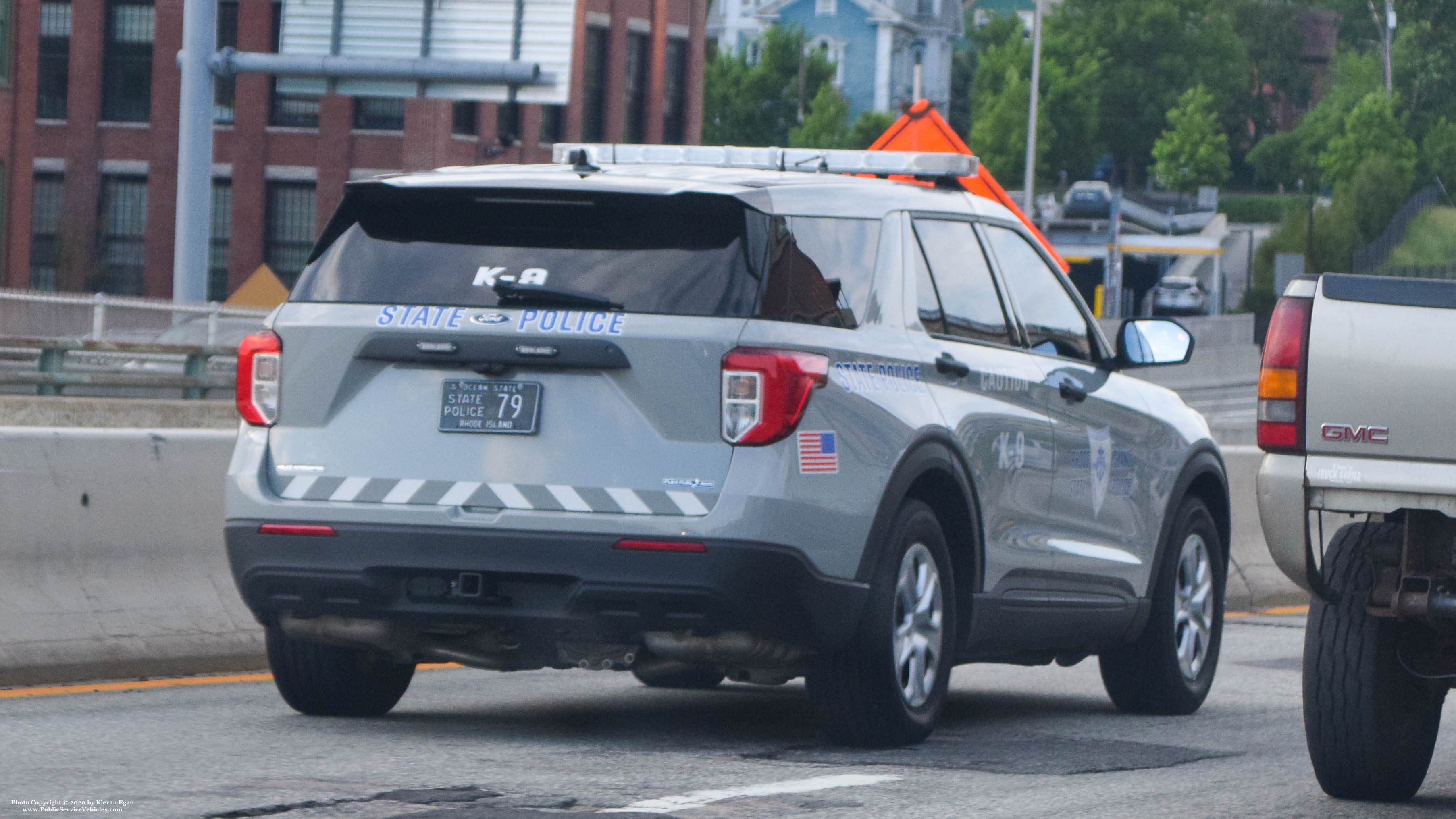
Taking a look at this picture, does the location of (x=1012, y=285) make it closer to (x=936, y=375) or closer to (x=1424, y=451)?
(x=936, y=375)

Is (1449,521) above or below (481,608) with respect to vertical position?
above

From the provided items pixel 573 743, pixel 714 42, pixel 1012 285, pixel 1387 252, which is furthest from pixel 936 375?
pixel 714 42

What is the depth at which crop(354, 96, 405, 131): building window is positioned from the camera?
4722 centimetres

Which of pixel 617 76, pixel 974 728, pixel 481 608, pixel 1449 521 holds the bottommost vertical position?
pixel 974 728

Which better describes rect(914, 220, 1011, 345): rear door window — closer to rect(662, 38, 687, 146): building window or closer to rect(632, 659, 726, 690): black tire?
rect(632, 659, 726, 690): black tire

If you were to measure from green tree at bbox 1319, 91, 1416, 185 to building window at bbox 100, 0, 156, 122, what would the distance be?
66.0 meters

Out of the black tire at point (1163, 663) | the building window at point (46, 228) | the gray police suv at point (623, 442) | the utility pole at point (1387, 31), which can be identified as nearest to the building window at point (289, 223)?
the building window at point (46, 228)

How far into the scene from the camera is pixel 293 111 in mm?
47719

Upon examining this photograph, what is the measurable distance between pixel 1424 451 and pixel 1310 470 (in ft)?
0.97

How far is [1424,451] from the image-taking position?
20.0 feet

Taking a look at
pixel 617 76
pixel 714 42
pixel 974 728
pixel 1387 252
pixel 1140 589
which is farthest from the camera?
pixel 714 42

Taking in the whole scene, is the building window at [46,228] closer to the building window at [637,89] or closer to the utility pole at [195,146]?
the building window at [637,89]

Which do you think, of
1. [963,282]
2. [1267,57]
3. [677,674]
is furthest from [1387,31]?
[677,674]

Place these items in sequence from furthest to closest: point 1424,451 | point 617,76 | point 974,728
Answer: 1. point 617,76
2. point 974,728
3. point 1424,451
